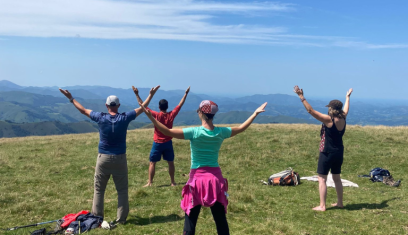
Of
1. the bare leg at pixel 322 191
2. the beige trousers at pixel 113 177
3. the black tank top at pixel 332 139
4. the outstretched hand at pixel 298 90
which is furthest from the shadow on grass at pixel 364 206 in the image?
the beige trousers at pixel 113 177

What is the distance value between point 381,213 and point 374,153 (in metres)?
11.1

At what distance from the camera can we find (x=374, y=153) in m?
18.6

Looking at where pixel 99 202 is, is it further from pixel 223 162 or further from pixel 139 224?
pixel 223 162

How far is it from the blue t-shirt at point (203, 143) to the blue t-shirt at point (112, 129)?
269 centimetres

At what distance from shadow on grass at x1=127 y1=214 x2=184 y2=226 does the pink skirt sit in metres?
3.43

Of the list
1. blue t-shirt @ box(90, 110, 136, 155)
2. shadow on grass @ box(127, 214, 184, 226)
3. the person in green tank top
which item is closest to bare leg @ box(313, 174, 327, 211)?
shadow on grass @ box(127, 214, 184, 226)

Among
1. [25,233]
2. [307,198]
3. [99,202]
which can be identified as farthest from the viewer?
[307,198]

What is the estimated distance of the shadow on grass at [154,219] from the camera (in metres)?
8.34

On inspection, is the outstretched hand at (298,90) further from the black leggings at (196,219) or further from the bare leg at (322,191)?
the black leggings at (196,219)

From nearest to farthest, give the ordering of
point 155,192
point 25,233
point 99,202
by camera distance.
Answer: point 25,233 → point 99,202 → point 155,192

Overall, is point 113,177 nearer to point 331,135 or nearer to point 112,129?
point 112,129

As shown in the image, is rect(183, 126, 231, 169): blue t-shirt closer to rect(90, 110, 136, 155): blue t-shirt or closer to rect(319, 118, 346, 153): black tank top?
rect(90, 110, 136, 155): blue t-shirt

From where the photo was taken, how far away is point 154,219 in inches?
340

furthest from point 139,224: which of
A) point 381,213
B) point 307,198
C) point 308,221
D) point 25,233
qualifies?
point 381,213
